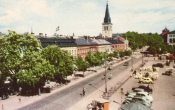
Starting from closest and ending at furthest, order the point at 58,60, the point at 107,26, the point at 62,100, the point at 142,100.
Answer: the point at 142,100, the point at 62,100, the point at 58,60, the point at 107,26

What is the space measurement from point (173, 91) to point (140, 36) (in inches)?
4304

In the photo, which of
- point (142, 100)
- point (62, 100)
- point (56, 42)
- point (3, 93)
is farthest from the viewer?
→ point (56, 42)

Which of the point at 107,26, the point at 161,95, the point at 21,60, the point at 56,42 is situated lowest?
the point at 161,95

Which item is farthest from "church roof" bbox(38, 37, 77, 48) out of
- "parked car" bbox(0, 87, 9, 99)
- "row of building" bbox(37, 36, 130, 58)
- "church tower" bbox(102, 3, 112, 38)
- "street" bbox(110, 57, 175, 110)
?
"church tower" bbox(102, 3, 112, 38)

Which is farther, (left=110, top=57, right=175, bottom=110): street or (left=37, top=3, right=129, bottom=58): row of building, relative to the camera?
(left=37, top=3, right=129, bottom=58): row of building

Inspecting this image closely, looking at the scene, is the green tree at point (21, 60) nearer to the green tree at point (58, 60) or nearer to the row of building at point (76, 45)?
the green tree at point (58, 60)

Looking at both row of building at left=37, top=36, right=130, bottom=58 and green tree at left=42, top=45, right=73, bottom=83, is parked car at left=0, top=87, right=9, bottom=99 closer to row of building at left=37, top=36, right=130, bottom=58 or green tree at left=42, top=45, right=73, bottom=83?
green tree at left=42, top=45, right=73, bottom=83

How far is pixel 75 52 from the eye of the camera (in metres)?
63.2

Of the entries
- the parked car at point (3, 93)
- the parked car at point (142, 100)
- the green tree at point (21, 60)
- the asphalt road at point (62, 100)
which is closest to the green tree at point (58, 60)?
the asphalt road at point (62, 100)

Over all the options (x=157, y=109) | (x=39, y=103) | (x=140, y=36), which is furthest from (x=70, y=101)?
(x=140, y=36)

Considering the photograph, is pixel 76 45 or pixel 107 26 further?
pixel 107 26

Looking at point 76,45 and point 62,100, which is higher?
point 76,45

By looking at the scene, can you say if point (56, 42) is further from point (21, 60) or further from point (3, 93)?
point (3, 93)

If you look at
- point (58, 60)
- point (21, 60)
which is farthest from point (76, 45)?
point (21, 60)
